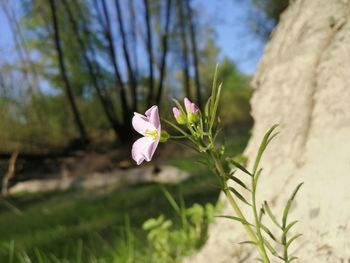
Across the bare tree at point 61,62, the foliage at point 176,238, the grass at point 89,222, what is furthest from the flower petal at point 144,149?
the bare tree at point 61,62

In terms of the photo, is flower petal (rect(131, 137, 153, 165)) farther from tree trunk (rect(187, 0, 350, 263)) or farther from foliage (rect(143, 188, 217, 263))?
foliage (rect(143, 188, 217, 263))

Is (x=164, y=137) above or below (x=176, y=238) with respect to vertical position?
above

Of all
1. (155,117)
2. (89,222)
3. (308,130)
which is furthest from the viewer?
(89,222)

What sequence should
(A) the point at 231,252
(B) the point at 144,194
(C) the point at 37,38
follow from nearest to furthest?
Answer: (A) the point at 231,252 < (B) the point at 144,194 < (C) the point at 37,38

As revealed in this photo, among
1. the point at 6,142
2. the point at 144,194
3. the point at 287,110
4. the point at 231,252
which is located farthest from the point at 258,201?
the point at 6,142

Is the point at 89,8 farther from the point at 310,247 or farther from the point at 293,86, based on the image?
the point at 310,247

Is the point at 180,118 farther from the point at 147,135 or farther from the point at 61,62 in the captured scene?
the point at 61,62

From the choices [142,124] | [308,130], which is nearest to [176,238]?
[308,130]
